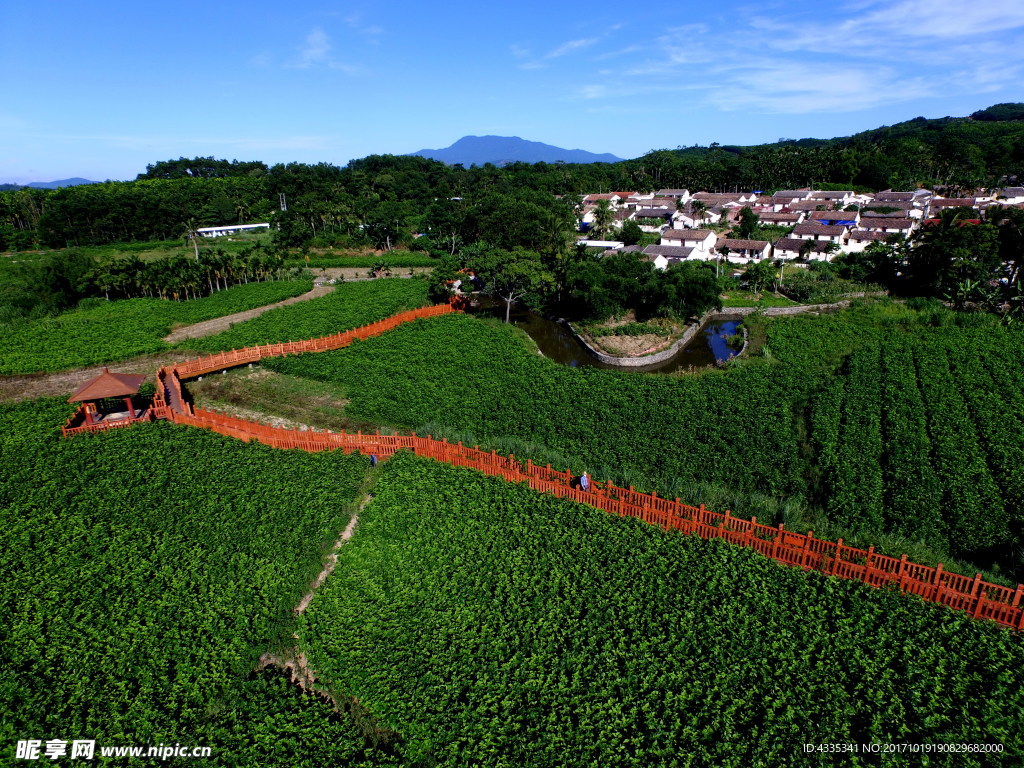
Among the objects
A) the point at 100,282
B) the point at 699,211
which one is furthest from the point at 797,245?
the point at 100,282

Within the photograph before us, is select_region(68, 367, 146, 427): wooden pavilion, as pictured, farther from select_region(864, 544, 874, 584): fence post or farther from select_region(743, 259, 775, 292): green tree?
select_region(743, 259, 775, 292): green tree

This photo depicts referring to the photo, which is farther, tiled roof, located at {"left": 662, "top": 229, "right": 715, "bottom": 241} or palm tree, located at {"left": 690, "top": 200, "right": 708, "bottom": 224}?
palm tree, located at {"left": 690, "top": 200, "right": 708, "bottom": 224}

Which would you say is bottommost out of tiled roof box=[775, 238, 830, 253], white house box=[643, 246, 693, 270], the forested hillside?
white house box=[643, 246, 693, 270]

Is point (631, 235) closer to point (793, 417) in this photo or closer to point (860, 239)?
point (860, 239)

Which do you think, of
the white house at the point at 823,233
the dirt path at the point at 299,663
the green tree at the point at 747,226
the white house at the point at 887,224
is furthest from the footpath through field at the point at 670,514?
the white house at the point at 887,224

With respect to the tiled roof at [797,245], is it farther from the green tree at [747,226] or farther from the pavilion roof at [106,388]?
the pavilion roof at [106,388]

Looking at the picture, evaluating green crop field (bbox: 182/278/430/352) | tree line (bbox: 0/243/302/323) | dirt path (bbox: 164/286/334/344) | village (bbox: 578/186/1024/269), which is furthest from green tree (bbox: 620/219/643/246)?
tree line (bbox: 0/243/302/323)

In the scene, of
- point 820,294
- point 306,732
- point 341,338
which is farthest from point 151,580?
point 820,294
